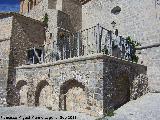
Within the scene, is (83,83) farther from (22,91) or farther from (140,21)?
(140,21)

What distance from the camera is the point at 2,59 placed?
52.6 feet

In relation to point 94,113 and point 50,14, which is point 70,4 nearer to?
point 50,14

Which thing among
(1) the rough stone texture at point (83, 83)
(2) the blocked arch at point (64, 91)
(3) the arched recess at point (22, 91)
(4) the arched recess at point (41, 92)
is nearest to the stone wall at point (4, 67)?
(3) the arched recess at point (22, 91)

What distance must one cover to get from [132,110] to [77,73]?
113 inches

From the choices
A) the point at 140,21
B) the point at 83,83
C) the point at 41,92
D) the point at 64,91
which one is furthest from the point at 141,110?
the point at 140,21

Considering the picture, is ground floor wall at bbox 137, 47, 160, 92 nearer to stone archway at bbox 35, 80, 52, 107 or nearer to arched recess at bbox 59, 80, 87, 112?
arched recess at bbox 59, 80, 87, 112

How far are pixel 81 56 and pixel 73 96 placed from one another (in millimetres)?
1976

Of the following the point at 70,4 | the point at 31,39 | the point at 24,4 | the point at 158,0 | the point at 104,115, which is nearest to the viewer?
the point at 104,115

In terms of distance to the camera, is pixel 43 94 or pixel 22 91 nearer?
pixel 43 94

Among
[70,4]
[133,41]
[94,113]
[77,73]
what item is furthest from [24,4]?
[94,113]

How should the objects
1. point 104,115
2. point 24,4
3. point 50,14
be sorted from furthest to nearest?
point 24,4 < point 50,14 < point 104,115

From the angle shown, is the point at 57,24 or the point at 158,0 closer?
the point at 158,0

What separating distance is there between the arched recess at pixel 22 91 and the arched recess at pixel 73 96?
388cm

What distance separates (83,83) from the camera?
10.8 m
